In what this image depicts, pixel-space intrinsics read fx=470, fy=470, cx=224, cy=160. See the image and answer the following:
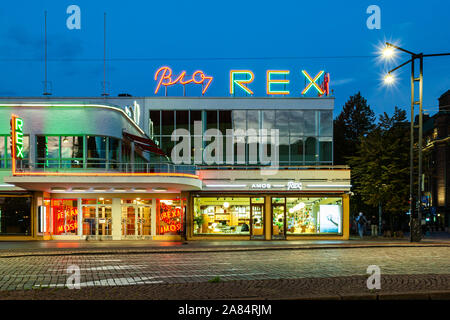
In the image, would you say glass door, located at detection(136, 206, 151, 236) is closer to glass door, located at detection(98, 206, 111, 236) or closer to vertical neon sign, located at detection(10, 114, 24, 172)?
glass door, located at detection(98, 206, 111, 236)

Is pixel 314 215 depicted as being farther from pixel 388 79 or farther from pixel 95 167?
pixel 95 167

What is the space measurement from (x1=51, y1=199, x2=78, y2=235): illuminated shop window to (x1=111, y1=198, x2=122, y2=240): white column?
8.17 ft

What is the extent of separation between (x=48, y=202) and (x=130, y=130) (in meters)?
7.30

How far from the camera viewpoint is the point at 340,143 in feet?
211

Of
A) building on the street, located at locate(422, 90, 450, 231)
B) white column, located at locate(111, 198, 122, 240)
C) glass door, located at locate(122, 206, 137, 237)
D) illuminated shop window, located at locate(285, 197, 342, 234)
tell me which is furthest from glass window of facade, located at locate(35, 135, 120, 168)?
building on the street, located at locate(422, 90, 450, 231)

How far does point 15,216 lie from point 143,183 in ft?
30.0

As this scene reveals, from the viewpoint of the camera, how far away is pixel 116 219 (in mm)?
31391

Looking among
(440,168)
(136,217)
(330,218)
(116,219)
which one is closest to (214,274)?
(136,217)

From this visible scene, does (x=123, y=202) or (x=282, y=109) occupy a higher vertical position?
(x=282, y=109)

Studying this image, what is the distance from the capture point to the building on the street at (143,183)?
29172 mm

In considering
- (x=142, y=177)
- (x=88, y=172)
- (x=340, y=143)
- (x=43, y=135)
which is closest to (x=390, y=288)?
(x=142, y=177)

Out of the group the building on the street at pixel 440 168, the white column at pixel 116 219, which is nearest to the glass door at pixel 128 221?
the white column at pixel 116 219

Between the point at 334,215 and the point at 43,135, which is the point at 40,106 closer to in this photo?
the point at 43,135

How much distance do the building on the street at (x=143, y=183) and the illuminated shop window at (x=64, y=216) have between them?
7 centimetres
